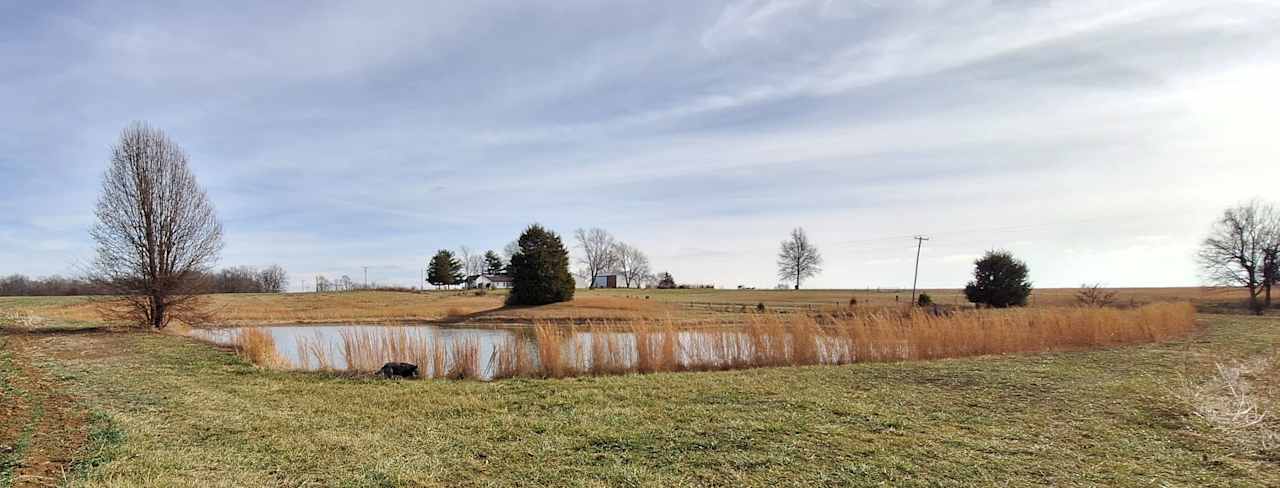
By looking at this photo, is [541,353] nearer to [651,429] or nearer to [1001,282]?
[651,429]

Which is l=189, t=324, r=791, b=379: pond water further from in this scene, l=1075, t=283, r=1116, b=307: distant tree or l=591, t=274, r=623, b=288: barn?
l=591, t=274, r=623, b=288: barn

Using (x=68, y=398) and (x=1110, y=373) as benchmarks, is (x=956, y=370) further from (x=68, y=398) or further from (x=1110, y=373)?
(x=68, y=398)

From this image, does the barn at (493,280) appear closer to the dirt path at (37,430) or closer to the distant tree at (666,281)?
the distant tree at (666,281)

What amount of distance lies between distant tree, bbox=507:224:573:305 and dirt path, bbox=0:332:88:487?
84.8ft

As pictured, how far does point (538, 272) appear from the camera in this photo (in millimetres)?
33188

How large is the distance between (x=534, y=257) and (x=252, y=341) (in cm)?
2209

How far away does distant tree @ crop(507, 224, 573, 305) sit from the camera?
3325 cm

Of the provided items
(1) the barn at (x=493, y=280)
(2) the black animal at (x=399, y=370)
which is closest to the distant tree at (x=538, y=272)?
(2) the black animal at (x=399, y=370)

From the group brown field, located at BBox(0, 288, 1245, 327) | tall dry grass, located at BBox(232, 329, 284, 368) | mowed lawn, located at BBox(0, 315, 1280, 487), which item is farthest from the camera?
brown field, located at BBox(0, 288, 1245, 327)

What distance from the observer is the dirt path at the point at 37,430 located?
3684mm

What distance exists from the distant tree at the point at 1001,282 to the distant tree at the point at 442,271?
46598 millimetres

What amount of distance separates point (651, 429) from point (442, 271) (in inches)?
2291

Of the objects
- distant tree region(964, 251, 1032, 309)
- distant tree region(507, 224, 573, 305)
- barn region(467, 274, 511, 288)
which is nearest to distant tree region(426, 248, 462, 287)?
barn region(467, 274, 511, 288)

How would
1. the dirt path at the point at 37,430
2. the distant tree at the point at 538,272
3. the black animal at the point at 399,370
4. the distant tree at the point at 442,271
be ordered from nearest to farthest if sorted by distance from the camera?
the dirt path at the point at 37,430
the black animal at the point at 399,370
the distant tree at the point at 538,272
the distant tree at the point at 442,271
